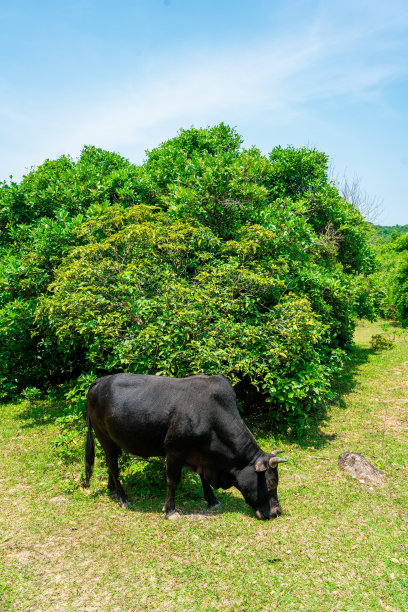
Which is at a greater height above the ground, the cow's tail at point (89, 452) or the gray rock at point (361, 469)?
the cow's tail at point (89, 452)

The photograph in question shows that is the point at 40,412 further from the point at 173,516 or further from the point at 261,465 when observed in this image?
the point at 261,465

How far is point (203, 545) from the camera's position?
224 inches

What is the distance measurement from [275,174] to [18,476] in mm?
13220

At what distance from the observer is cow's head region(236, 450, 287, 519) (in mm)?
6355

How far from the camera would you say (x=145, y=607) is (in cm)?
456

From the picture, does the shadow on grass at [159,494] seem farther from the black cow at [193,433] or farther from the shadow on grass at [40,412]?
the shadow on grass at [40,412]

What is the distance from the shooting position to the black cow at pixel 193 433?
20.9 feet

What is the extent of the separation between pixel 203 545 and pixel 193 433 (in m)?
1.48

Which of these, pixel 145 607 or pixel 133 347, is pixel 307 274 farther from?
pixel 145 607

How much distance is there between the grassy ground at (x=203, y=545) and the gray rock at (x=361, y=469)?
Answer: 20cm

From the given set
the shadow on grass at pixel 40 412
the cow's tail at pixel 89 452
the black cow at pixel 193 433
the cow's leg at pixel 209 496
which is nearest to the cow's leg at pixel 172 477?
the black cow at pixel 193 433

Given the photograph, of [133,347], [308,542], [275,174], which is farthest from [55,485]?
[275,174]

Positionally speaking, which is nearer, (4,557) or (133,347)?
(4,557)

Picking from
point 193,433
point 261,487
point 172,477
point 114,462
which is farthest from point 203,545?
point 114,462
